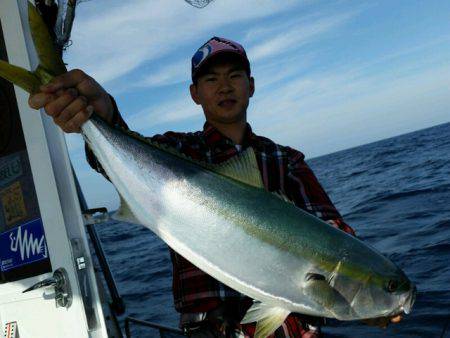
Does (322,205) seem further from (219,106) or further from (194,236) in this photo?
(194,236)

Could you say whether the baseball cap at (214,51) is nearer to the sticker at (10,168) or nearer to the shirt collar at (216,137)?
the shirt collar at (216,137)

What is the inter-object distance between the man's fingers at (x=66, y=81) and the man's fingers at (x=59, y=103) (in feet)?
0.14

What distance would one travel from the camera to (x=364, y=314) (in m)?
1.75

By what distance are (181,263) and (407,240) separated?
7.94m

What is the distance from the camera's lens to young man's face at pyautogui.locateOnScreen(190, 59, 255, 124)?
267cm

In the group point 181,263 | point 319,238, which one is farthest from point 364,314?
point 181,263

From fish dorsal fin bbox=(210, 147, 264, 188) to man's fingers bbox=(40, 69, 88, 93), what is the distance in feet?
2.53

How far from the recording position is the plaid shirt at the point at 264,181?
94.3 inches

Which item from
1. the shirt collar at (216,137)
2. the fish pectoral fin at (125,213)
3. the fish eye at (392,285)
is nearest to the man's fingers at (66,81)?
the fish pectoral fin at (125,213)

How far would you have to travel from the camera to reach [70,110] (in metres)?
1.92

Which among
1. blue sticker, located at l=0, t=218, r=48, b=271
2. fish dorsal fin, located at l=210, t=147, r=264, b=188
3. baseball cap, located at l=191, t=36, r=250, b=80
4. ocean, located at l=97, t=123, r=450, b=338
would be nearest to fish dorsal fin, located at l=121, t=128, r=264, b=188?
fish dorsal fin, located at l=210, t=147, r=264, b=188

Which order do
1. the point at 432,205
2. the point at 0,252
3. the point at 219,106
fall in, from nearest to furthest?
the point at 219,106, the point at 0,252, the point at 432,205

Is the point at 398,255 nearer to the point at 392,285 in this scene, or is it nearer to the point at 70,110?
the point at 392,285

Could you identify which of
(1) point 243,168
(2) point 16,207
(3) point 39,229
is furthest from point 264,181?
(2) point 16,207
